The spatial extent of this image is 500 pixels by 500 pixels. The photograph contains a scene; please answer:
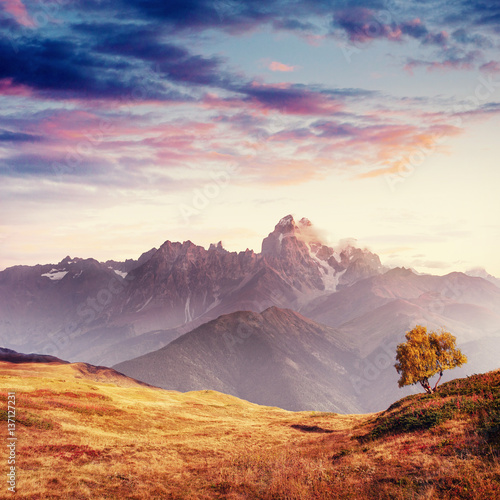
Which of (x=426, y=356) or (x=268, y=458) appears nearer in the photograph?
(x=268, y=458)

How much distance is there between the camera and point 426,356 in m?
55.7

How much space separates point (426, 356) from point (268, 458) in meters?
33.1

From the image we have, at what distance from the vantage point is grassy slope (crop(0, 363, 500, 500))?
21375mm

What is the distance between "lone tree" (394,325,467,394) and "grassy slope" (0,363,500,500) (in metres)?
12.3

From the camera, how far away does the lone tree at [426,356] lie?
55.1 metres

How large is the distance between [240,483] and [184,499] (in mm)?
3795

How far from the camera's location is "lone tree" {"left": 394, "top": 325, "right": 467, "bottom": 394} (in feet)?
181

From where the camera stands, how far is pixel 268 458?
108 ft

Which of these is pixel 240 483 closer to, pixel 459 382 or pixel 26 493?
pixel 26 493

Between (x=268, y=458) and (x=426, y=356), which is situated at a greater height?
(x=426, y=356)

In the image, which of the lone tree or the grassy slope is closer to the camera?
the grassy slope

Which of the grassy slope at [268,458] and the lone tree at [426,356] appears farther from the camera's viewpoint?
the lone tree at [426,356]

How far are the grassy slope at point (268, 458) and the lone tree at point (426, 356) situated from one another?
1232 centimetres

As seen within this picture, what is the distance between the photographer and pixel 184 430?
51.1m
